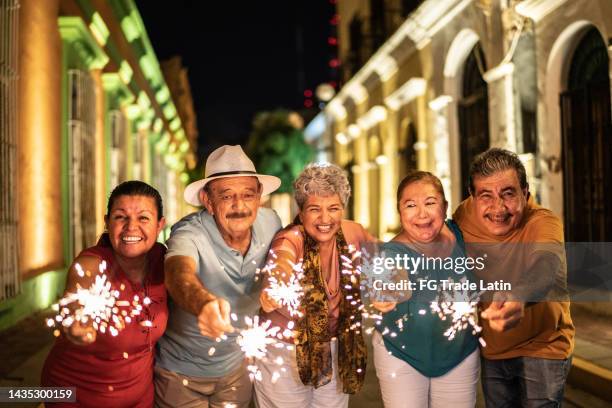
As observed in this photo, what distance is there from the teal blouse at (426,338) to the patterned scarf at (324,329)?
222 mm

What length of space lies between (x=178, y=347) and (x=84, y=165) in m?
8.15

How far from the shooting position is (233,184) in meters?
3.00

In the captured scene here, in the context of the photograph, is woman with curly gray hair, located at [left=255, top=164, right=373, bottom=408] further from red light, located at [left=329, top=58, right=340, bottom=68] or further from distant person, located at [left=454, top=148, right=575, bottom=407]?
red light, located at [left=329, top=58, right=340, bottom=68]

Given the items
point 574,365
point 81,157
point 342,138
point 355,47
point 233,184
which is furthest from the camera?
point 342,138

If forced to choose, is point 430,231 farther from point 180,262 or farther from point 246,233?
point 180,262

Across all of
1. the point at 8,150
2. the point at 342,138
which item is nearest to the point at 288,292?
the point at 8,150

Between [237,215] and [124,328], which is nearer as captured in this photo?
[124,328]

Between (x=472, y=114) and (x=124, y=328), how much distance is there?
10.3 metres

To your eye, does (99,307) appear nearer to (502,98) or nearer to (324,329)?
(324,329)

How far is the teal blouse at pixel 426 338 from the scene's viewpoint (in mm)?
2832

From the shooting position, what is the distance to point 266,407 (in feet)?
10.1

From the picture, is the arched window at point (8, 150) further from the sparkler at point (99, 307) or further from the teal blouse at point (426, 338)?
the teal blouse at point (426, 338)

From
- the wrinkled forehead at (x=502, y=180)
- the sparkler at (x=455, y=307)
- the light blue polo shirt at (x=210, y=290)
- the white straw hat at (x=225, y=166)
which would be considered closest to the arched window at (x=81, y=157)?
the white straw hat at (x=225, y=166)

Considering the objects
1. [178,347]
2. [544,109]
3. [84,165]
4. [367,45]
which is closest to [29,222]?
[84,165]
